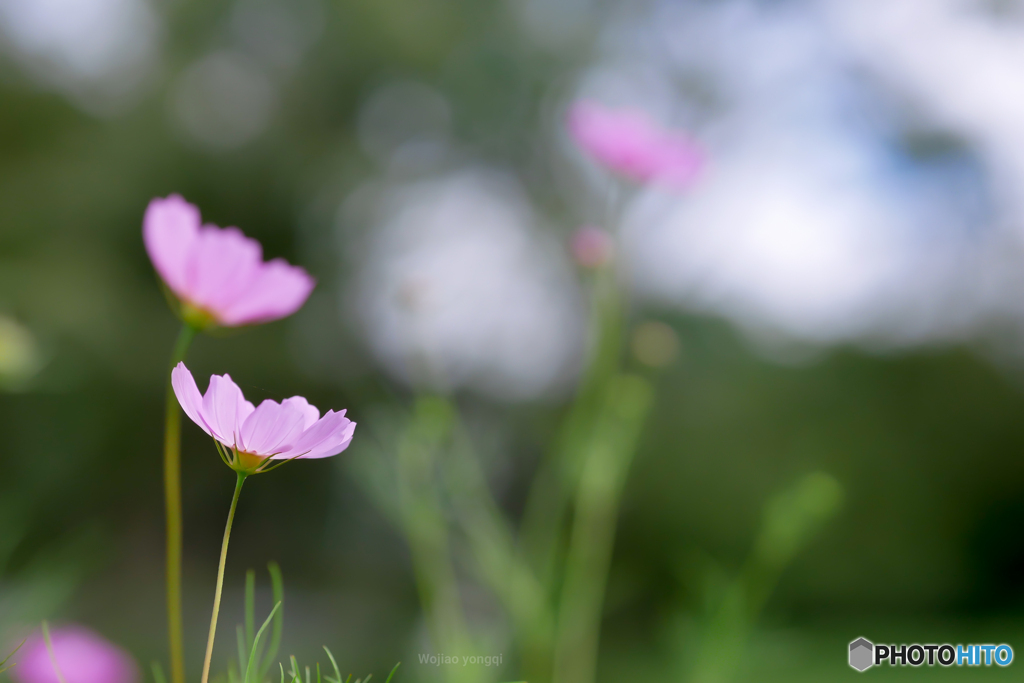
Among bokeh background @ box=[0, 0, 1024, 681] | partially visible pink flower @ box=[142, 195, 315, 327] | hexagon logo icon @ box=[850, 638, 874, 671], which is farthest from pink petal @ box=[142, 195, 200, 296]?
bokeh background @ box=[0, 0, 1024, 681]

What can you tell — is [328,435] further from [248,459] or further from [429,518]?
[429,518]

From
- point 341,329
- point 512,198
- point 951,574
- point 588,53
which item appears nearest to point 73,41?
point 341,329

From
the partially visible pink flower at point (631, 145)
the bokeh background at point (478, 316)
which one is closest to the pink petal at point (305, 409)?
the partially visible pink flower at point (631, 145)

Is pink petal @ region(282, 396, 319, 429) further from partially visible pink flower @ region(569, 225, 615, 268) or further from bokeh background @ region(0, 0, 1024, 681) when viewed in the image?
bokeh background @ region(0, 0, 1024, 681)

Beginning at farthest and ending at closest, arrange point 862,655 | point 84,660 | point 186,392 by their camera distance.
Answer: point 862,655
point 84,660
point 186,392

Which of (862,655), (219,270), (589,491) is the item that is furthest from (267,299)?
(862,655)

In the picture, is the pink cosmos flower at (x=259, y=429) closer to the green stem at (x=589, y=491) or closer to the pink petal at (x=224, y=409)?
the pink petal at (x=224, y=409)
